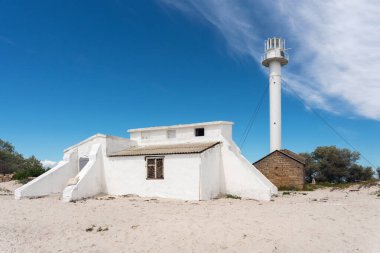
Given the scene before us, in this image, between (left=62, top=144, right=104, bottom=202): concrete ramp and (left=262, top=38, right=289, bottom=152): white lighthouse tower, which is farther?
(left=262, top=38, right=289, bottom=152): white lighthouse tower

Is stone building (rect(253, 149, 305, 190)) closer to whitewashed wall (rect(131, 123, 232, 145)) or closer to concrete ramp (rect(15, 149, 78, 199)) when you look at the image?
whitewashed wall (rect(131, 123, 232, 145))

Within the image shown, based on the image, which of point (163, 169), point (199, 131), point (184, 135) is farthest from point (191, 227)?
point (184, 135)

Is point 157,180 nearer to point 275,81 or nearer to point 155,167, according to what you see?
point 155,167

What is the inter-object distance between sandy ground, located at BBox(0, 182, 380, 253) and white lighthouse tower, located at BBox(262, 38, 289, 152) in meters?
14.6

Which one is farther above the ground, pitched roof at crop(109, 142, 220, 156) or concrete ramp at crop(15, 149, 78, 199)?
pitched roof at crop(109, 142, 220, 156)

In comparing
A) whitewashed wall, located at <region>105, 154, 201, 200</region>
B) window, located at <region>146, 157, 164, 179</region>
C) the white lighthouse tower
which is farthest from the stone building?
window, located at <region>146, 157, 164, 179</region>

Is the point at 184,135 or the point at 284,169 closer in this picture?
the point at 184,135

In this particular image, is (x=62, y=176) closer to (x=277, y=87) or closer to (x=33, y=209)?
(x=33, y=209)

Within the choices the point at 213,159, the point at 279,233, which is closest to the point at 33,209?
the point at 213,159

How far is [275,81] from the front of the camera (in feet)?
100

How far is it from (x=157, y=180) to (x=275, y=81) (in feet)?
60.0

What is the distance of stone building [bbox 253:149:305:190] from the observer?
24031mm

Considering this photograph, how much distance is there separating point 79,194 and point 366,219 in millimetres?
14467

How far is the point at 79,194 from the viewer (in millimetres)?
17578
